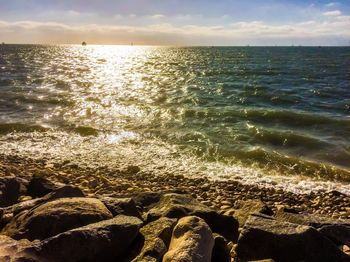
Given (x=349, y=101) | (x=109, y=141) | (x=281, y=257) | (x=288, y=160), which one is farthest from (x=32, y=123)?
(x=349, y=101)

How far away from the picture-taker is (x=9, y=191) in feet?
26.2

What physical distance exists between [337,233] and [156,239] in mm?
3483

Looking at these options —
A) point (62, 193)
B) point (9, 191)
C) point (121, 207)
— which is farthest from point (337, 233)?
point (9, 191)

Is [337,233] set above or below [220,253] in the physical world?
below

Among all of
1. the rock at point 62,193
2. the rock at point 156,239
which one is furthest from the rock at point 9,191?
the rock at point 156,239

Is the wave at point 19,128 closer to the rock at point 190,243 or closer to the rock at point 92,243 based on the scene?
the rock at point 92,243

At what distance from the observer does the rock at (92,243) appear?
4812 millimetres

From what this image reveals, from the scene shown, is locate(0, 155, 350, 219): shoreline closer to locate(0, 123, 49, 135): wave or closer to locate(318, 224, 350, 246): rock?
locate(318, 224, 350, 246): rock

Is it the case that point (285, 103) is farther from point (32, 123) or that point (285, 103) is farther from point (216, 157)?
point (32, 123)

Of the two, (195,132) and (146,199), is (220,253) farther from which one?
(195,132)

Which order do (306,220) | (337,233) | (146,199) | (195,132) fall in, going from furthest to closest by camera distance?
1. (195,132)
2. (146,199)
3. (306,220)
4. (337,233)

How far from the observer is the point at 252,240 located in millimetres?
5977

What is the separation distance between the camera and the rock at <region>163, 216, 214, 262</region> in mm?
4742

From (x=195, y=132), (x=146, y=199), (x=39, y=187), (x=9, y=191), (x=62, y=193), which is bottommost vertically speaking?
(x=195, y=132)
